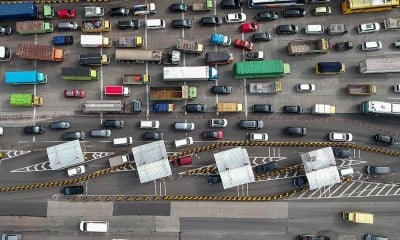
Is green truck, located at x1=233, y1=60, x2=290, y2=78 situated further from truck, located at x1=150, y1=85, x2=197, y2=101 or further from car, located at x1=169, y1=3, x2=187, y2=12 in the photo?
car, located at x1=169, y1=3, x2=187, y2=12

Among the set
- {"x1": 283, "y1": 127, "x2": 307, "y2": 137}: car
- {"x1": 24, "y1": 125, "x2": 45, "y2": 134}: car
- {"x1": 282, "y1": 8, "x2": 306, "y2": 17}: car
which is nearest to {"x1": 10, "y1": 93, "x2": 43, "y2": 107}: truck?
{"x1": 24, "y1": 125, "x2": 45, "y2": 134}: car

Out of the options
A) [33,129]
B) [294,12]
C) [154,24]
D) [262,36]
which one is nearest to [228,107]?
Result: [262,36]

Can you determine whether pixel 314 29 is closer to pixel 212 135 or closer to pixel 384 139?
pixel 384 139

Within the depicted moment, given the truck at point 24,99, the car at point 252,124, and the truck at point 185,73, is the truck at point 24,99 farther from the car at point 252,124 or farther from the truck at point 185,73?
the car at point 252,124

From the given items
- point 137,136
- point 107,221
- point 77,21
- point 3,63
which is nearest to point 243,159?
point 137,136

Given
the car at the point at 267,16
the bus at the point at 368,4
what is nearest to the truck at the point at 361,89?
the bus at the point at 368,4

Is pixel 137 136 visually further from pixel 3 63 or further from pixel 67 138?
pixel 3 63

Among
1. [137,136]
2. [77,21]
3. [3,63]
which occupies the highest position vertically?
[77,21]
